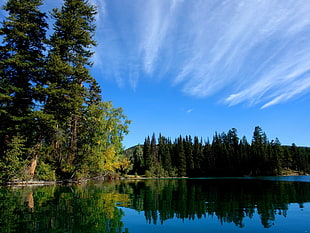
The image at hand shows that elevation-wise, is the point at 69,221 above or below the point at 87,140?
below

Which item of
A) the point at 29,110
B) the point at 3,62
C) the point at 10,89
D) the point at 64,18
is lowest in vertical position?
the point at 29,110

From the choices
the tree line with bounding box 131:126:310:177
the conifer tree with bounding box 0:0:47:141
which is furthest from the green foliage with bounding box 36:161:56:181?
the tree line with bounding box 131:126:310:177

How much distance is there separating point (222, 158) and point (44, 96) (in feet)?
285

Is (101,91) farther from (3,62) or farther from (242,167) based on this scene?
(242,167)

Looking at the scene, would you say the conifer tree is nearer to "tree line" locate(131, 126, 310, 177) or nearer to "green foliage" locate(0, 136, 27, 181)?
"green foliage" locate(0, 136, 27, 181)

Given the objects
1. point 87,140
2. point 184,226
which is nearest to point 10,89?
point 87,140

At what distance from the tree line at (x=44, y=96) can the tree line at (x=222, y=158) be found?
5331 cm

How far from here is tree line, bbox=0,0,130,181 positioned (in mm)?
20734

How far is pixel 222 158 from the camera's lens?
95.6 meters

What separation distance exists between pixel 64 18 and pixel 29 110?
12.3 metres

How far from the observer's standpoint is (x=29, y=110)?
23.0 meters

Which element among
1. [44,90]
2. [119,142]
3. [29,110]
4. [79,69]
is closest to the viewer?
[44,90]

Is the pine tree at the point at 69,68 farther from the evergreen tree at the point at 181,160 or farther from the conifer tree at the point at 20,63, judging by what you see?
the evergreen tree at the point at 181,160

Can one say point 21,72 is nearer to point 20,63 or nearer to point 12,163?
point 20,63
